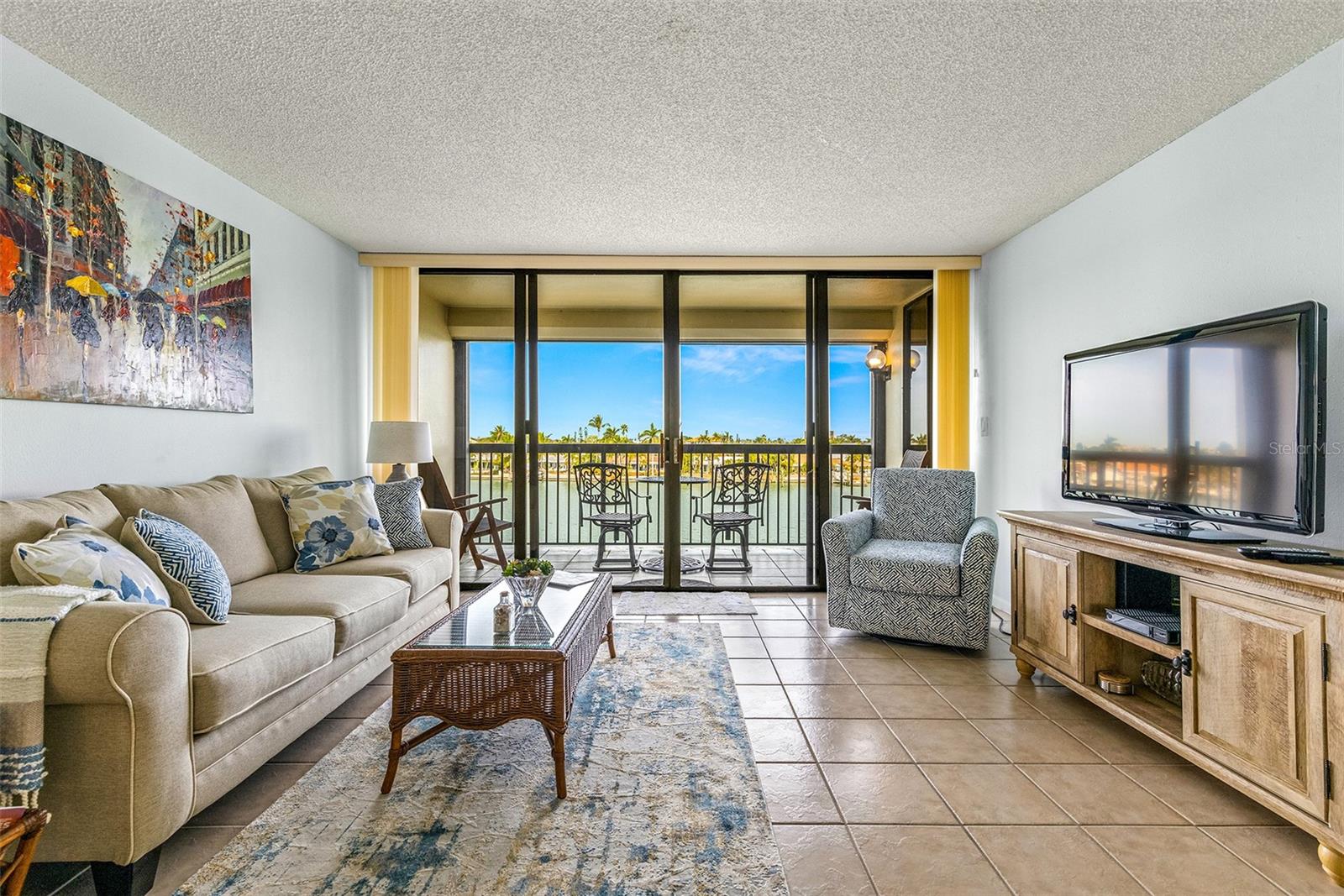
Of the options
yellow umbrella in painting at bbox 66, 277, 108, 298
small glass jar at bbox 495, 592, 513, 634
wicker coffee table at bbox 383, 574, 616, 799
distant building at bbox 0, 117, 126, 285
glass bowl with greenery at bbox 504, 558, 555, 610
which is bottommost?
wicker coffee table at bbox 383, 574, 616, 799

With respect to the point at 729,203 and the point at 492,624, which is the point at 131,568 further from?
the point at 729,203

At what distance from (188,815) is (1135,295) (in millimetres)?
3966

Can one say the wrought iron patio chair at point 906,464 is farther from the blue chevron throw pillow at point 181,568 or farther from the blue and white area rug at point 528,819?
the blue chevron throw pillow at point 181,568

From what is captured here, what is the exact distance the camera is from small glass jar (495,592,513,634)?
7.29ft

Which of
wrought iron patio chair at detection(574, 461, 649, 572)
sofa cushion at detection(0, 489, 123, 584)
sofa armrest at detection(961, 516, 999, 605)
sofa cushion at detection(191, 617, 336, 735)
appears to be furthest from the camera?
wrought iron patio chair at detection(574, 461, 649, 572)

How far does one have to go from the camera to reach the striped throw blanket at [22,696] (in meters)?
1.41

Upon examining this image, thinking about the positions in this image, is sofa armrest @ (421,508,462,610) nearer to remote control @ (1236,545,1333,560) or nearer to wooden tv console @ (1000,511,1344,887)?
wooden tv console @ (1000,511,1344,887)

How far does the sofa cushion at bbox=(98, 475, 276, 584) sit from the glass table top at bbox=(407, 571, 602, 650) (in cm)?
100

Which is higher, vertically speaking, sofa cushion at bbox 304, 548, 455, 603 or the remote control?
the remote control

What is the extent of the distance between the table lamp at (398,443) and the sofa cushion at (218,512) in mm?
1094

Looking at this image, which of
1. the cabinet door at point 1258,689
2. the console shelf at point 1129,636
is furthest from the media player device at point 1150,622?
the cabinet door at point 1258,689

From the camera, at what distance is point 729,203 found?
3549 mm

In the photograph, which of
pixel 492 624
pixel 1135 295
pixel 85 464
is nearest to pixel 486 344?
pixel 85 464

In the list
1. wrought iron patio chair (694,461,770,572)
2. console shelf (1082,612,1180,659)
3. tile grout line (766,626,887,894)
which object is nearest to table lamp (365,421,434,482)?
wrought iron patio chair (694,461,770,572)
